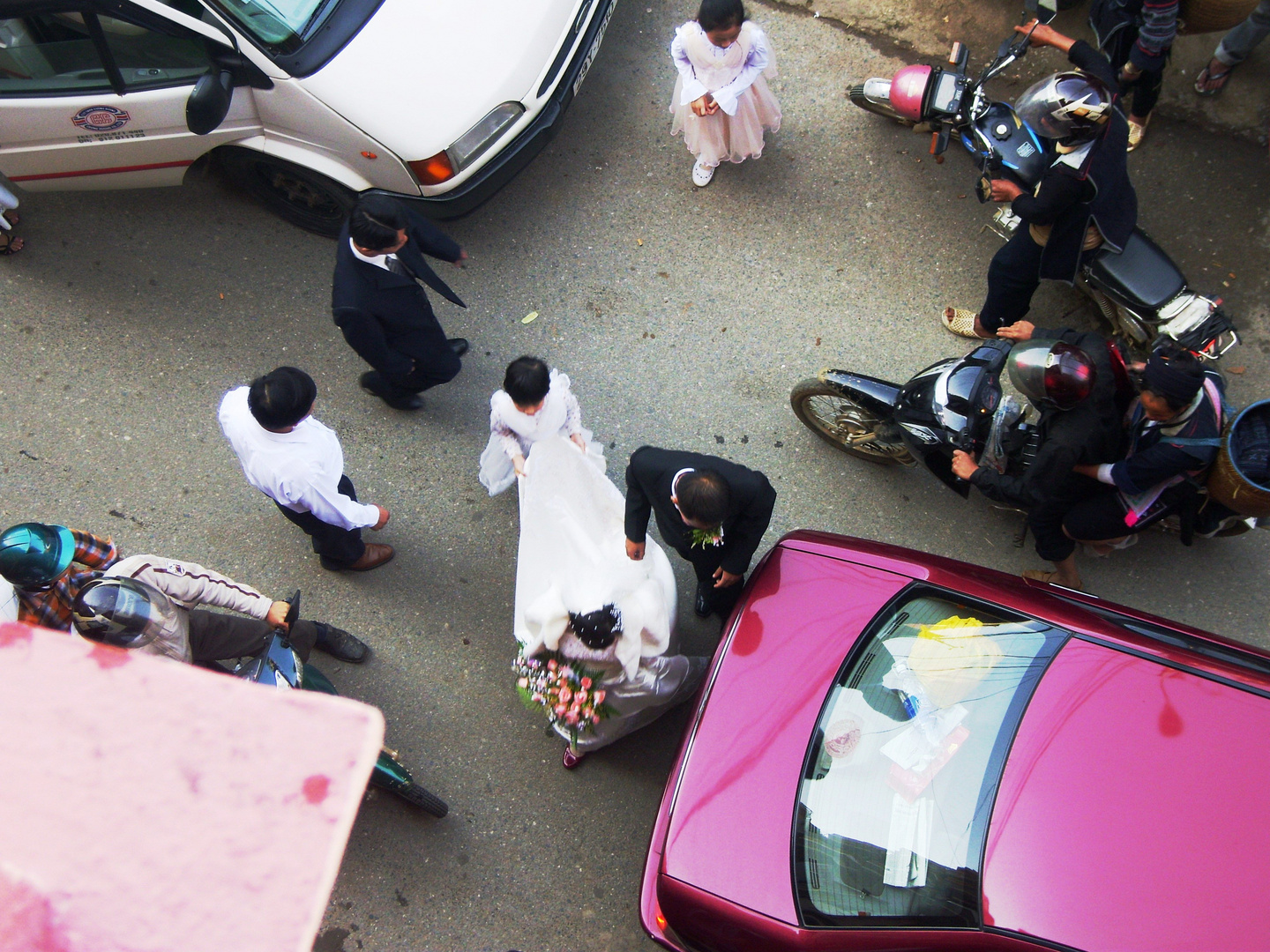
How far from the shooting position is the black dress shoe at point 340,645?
151 inches

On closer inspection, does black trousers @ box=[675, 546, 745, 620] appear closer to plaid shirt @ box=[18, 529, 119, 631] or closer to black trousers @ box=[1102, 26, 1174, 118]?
plaid shirt @ box=[18, 529, 119, 631]

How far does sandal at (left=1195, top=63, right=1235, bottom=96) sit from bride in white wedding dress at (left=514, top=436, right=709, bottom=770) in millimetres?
4368

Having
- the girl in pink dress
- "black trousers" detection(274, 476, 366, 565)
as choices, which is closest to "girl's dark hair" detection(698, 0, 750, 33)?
the girl in pink dress

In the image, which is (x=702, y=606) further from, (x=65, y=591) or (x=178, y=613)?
(x=65, y=591)

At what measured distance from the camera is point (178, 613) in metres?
3.02

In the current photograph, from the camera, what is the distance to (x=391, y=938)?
11.5ft

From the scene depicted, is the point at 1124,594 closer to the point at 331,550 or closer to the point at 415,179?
the point at 331,550

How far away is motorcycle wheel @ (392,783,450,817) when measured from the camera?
3398 millimetres

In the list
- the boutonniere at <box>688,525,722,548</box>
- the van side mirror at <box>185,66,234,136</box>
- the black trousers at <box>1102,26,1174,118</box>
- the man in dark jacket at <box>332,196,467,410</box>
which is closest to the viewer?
the boutonniere at <box>688,525,722,548</box>

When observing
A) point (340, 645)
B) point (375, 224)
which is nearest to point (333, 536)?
point (340, 645)

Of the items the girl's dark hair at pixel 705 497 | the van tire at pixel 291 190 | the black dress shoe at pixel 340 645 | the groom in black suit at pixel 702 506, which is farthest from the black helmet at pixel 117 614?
the van tire at pixel 291 190

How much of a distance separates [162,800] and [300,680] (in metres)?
2.25

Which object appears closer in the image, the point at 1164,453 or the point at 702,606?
the point at 1164,453

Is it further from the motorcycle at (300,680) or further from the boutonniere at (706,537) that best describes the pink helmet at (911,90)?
the motorcycle at (300,680)
